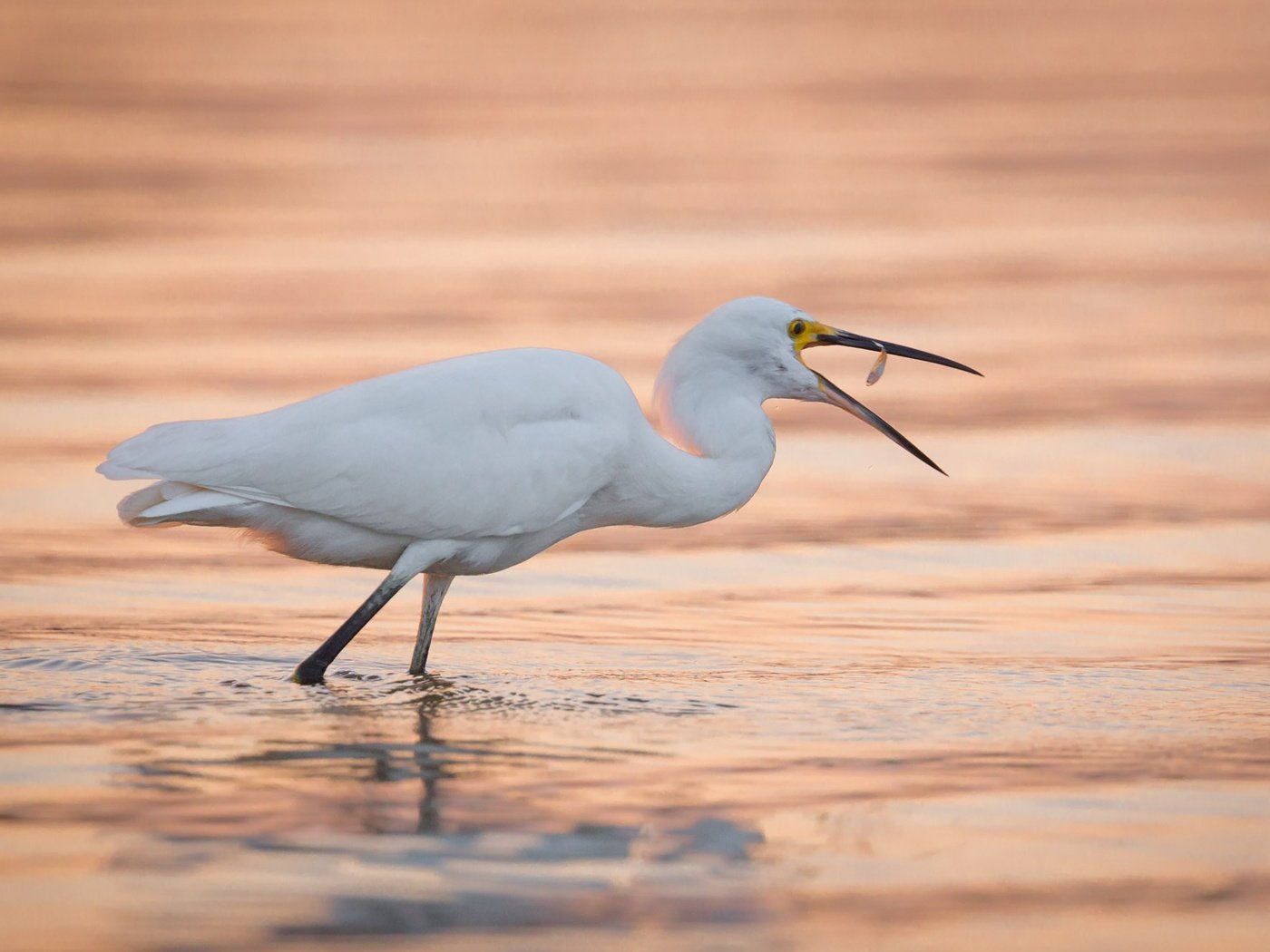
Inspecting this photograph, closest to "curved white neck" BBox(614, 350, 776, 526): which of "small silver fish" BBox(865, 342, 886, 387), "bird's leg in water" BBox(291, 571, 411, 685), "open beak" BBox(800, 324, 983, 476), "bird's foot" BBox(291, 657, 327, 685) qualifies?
"open beak" BBox(800, 324, 983, 476)

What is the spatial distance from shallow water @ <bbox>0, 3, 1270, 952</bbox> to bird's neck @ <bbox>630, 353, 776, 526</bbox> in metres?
0.53

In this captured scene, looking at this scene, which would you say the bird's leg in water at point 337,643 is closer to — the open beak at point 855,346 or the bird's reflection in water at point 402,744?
the bird's reflection in water at point 402,744

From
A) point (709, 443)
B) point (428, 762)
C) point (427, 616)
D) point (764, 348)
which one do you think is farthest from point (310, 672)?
point (764, 348)

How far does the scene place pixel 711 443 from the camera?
831 centimetres

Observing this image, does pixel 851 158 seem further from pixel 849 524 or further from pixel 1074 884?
pixel 1074 884

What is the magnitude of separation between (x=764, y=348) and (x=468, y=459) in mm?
1151

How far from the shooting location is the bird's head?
8.22m

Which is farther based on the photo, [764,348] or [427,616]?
[764,348]

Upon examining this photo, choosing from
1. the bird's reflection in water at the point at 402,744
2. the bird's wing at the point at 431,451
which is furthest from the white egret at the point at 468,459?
the bird's reflection in water at the point at 402,744

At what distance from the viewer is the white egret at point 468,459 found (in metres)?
7.73

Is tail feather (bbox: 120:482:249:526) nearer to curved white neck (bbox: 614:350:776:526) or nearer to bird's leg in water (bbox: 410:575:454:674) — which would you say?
bird's leg in water (bbox: 410:575:454:674)

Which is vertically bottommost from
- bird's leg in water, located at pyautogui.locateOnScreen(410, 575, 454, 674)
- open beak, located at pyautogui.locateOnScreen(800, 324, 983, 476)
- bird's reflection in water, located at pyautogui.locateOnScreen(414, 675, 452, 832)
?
A: bird's reflection in water, located at pyautogui.locateOnScreen(414, 675, 452, 832)

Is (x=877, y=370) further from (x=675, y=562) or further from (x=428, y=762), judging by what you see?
(x=428, y=762)

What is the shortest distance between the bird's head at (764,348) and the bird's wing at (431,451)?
0.38 m
